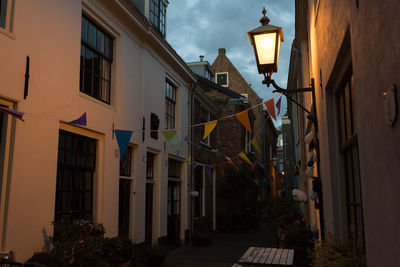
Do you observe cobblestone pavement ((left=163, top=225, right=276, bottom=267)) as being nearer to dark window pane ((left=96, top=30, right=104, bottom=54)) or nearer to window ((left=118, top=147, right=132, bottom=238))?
window ((left=118, top=147, right=132, bottom=238))

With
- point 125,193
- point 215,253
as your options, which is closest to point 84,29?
point 125,193

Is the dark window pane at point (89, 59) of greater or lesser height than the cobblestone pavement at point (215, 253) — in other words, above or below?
above

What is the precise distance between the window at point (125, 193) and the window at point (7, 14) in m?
3.98

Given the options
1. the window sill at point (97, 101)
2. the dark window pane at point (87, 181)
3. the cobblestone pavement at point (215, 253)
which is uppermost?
the window sill at point (97, 101)

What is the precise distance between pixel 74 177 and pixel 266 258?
3665 mm

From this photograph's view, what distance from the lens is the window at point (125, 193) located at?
835cm

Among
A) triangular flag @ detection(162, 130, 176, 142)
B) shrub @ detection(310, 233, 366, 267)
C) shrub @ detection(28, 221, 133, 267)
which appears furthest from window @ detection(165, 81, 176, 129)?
shrub @ detection(310, 233, 366, 267)

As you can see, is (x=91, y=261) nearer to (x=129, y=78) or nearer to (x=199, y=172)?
(x=129, y=78)

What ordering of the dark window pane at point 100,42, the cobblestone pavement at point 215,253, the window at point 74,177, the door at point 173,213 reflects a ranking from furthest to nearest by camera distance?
the door at point 173,213, the cobblestone pavement at point 215,253, the dark window pane at point 100,42, the window at point 74,177

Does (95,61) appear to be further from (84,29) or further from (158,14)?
(158,14)

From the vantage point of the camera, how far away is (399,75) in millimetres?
1447

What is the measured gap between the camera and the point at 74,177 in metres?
6.66

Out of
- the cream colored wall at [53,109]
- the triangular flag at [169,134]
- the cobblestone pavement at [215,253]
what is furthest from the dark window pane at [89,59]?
the cobblestone pavement at [215,253]

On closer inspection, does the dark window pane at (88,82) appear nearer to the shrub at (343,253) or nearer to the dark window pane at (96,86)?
the dark window pane at (96,86)
